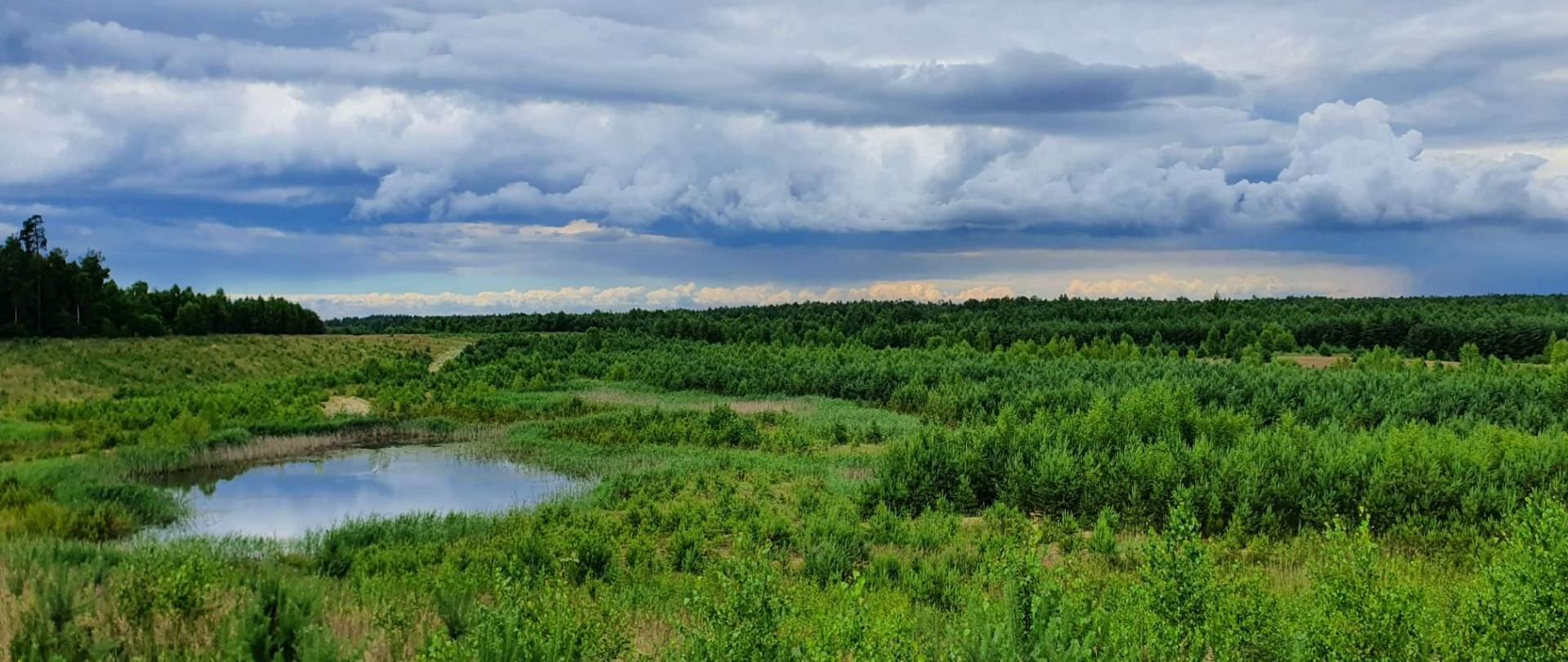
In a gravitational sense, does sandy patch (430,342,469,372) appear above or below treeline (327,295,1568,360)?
below

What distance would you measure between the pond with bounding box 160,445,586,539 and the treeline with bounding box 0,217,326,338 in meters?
56.1

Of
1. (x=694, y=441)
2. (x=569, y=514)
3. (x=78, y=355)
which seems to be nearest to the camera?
(x=569, y=514)

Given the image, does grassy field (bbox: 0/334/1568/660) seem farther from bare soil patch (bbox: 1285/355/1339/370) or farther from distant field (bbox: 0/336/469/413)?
bare soil patch (bbox: 1285/355/1339/370)

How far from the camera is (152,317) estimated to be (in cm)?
7738

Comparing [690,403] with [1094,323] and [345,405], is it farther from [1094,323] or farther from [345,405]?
[1094,323]

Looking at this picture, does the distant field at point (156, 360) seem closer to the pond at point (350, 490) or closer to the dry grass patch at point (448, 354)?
the dry grass patch at point (448, 354)

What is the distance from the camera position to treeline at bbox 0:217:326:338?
65750mm

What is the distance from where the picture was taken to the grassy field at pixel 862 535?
21.9ft

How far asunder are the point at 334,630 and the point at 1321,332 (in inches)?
4151

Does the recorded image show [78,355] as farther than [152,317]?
No

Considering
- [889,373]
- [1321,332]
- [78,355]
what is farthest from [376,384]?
[1321,332]

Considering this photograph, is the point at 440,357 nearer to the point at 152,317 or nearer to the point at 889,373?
the point at 152,317

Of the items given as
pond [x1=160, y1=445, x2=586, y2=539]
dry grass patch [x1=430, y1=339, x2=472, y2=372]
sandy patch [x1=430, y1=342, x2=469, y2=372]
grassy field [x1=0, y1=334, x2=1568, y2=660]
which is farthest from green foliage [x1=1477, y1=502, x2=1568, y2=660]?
sandy patch [x1=430, y1=342, x2=469, y2=372]

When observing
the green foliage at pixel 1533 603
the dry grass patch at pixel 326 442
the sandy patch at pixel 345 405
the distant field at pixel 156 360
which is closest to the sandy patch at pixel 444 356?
the distant field at pixel 156 360
